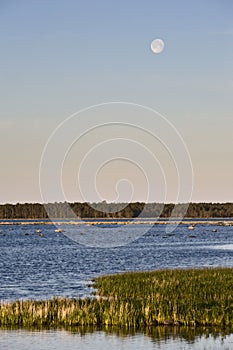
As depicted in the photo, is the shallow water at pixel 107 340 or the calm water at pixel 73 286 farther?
the calm water at pixel 73 286

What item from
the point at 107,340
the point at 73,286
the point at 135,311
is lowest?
the point at 107,340

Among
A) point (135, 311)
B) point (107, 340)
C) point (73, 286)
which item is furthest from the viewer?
point (73, 286)

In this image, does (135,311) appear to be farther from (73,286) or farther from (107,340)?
(73,286)

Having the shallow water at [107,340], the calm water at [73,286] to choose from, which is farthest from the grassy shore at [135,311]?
the calm water at [73,286]

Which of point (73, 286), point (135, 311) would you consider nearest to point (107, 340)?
point (135, 311)

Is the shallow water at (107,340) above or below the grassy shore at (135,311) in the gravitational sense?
below

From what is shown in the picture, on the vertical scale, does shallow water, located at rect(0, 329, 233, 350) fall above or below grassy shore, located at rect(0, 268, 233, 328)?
below

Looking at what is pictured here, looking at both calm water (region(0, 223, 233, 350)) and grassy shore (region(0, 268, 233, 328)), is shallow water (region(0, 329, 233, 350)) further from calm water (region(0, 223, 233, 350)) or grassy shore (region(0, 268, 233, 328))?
grassy shore (region(0, 268, 233, 328))

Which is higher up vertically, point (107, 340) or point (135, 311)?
point (135, 311)

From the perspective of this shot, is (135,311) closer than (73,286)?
Yes

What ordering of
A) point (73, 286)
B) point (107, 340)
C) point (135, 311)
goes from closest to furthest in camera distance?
point (107, 340) < point (135, 311) < point (73, 286)

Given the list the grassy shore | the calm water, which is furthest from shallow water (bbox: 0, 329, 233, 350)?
the grassy shore

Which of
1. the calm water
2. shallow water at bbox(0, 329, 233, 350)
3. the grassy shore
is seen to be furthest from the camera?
the grassy shore

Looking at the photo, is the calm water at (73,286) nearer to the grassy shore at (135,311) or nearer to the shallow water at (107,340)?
the shallow water at (107,340)
